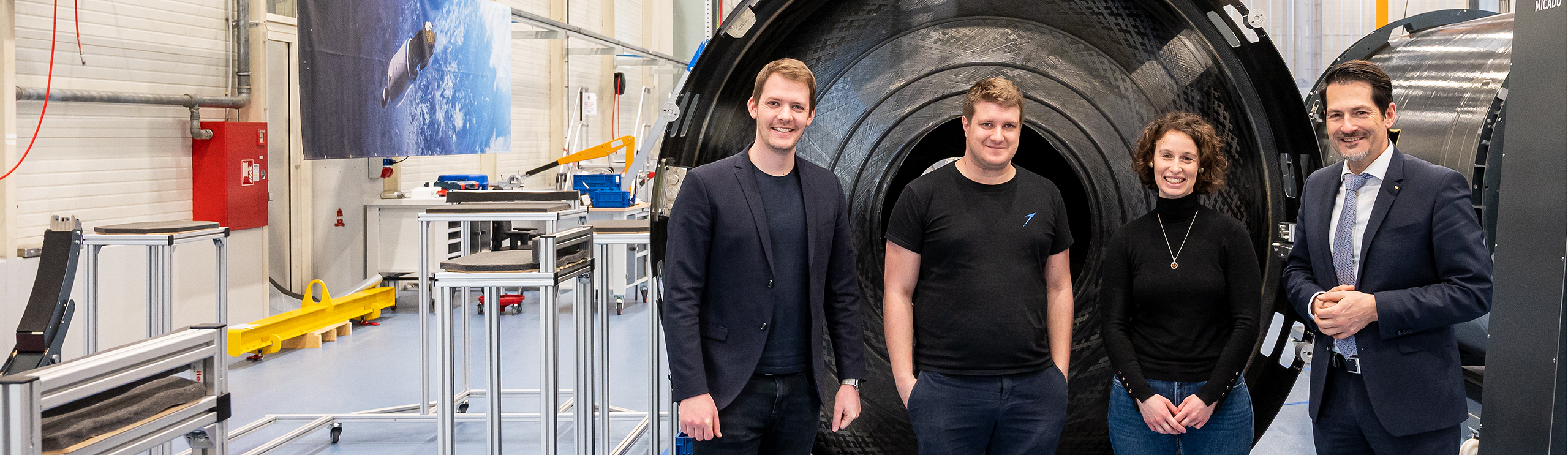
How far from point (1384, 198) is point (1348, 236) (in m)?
0.10

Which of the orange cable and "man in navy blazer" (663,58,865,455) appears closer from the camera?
"man in navy blazer" (663,58,865,455)

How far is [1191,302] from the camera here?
187 centimetres

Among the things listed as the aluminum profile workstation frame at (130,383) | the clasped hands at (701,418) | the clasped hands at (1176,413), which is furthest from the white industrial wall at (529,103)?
the clasped hands at (1176,413)

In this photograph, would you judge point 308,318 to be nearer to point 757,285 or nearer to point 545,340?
point 545,340

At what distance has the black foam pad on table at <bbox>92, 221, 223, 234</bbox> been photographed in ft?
11.1

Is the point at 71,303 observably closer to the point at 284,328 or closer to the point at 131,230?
the point at 131,230

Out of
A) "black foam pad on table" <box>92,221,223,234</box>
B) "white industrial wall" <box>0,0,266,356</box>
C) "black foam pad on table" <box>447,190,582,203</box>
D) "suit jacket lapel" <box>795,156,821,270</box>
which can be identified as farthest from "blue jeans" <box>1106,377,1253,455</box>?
"white industrial wall" <box>0,0,266,356</box>

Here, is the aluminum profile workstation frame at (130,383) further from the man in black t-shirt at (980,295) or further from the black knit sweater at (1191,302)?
the black knit sweater at (1191,302)

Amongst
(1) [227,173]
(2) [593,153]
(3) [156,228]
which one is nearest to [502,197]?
(1) [227,173]

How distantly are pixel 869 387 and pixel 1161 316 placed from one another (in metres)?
0.70

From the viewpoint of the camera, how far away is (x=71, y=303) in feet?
8.66

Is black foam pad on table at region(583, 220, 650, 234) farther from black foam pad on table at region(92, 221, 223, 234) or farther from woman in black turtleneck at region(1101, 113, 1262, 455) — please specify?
black foam pad on table at region(92, 221, 223, 234)

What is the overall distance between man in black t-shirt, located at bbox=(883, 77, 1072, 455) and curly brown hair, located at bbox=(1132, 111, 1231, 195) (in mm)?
206

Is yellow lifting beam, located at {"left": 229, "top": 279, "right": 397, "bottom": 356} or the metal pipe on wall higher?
the metal pipe on wall
